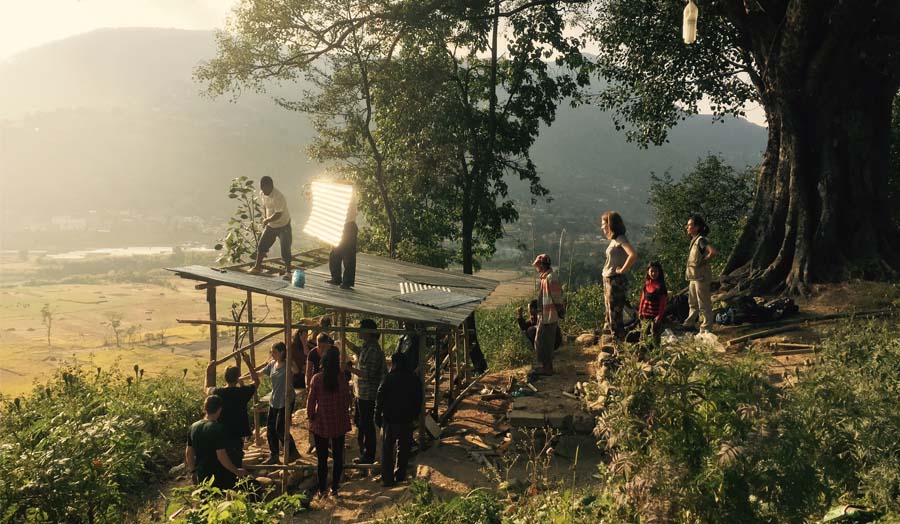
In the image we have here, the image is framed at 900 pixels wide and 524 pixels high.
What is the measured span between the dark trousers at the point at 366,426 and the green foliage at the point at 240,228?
8.64 meters

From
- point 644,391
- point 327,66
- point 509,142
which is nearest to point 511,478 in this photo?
point 644,391

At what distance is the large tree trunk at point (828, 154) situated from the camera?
11117 millimetres

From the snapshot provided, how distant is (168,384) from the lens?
1246 cm

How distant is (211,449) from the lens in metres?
5.94

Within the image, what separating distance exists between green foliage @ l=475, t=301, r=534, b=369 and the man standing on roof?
16.9 ft

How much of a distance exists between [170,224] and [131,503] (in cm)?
18086

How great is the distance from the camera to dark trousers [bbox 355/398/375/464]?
25.3 feet

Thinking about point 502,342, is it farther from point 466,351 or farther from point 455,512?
point 455,512

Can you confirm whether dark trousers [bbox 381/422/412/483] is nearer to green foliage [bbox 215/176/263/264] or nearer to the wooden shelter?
the wooden shelter

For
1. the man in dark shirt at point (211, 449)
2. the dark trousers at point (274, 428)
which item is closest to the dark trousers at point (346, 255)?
the dark trousers at point (274, 428)

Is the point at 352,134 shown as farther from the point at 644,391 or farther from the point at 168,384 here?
the point at 644,391

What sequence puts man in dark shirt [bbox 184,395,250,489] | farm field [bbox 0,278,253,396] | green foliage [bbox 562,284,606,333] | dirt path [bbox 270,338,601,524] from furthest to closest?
farm field [bbox 0,278,253,396] < green foliage [bbox 562,284,606,333] < dirt path [bbox 270,338,601,524] < man in dark shirt [bbox 184,395,250,489]

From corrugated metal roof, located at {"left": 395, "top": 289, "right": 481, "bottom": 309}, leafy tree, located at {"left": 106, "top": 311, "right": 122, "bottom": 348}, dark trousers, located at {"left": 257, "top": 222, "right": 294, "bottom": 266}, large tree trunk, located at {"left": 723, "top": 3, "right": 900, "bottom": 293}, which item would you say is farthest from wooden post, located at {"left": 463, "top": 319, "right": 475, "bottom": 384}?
leafy tree, located at {"left": 106, "top": 311, "right": 122, "bottom": 348}

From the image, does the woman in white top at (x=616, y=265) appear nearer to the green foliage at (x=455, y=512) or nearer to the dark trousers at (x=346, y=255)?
the dark trousers at (x=346, y=255)
